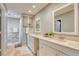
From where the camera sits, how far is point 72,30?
1.92 m

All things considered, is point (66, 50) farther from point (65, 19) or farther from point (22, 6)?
point (22, 6)

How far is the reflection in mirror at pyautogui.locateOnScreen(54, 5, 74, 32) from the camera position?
6.40ft

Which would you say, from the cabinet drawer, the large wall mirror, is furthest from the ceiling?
the cabinet drawer

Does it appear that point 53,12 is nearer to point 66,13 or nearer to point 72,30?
point 66,13

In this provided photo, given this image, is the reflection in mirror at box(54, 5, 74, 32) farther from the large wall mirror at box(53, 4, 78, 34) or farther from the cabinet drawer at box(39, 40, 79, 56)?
the cabinet drawer at box(39, 40, 79, 56)

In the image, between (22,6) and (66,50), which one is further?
(22,6)

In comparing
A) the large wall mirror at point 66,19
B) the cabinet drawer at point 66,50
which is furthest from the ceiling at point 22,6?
the cabinet drawer at point 66,50

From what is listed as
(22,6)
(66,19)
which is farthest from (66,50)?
(22,6)

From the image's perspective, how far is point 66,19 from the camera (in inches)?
82.0

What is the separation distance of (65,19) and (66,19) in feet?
0.11

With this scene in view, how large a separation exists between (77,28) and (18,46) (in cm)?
197

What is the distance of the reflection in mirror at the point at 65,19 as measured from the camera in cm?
195

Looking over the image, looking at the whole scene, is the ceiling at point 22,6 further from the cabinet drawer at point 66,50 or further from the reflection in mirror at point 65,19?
the cabinet drawer at point 66,50

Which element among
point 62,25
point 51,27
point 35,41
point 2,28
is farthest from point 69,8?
point 35,41
